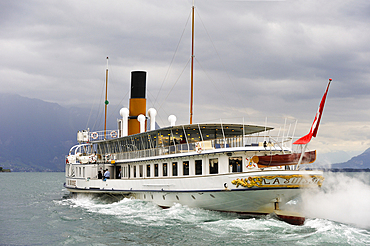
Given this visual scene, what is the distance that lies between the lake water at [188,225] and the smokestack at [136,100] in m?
8.86

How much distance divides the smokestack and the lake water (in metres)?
8.86

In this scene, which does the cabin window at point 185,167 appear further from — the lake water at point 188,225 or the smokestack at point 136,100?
the smokestack at point 136,100

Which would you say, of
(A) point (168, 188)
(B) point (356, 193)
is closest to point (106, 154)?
(A) point (168, 188)

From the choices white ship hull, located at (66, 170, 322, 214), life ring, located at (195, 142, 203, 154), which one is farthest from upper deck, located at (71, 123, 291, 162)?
white ship hull, located at (66, 170, 322, 214)

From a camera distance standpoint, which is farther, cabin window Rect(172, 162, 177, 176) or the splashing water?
cabin window Rect(172, 162, 177, 176)

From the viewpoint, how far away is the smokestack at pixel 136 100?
1387 inches

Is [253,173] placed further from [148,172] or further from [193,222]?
[148,172]

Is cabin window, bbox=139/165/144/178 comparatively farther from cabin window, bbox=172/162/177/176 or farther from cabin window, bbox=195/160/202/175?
cabin window, bbox=195/160/202/175

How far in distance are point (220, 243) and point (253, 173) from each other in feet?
16.6

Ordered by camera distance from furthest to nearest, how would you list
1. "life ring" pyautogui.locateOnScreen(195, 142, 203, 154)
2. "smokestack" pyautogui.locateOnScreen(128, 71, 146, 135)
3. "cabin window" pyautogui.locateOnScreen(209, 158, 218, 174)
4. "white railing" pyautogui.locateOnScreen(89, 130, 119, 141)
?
"smokestack" pyautogui.locateOnScreen(128, 71, 146, 135) < "white railing" pyautogui.locateOnScreen(89, 130, 119, 141) < "life ring" pyautogui.locateOnScreen(195, 142, 203, 154) < "cabin window" pyautogui.locateOnScreen(209, 158, 218, 174)

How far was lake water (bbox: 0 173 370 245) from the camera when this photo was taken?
17.5 m

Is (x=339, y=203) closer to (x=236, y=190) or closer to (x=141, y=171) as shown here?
(x=236, y=190)

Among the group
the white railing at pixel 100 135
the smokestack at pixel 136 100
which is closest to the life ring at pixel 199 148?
the smokestack at pixel 136 100

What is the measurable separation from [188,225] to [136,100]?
17.6 meters
